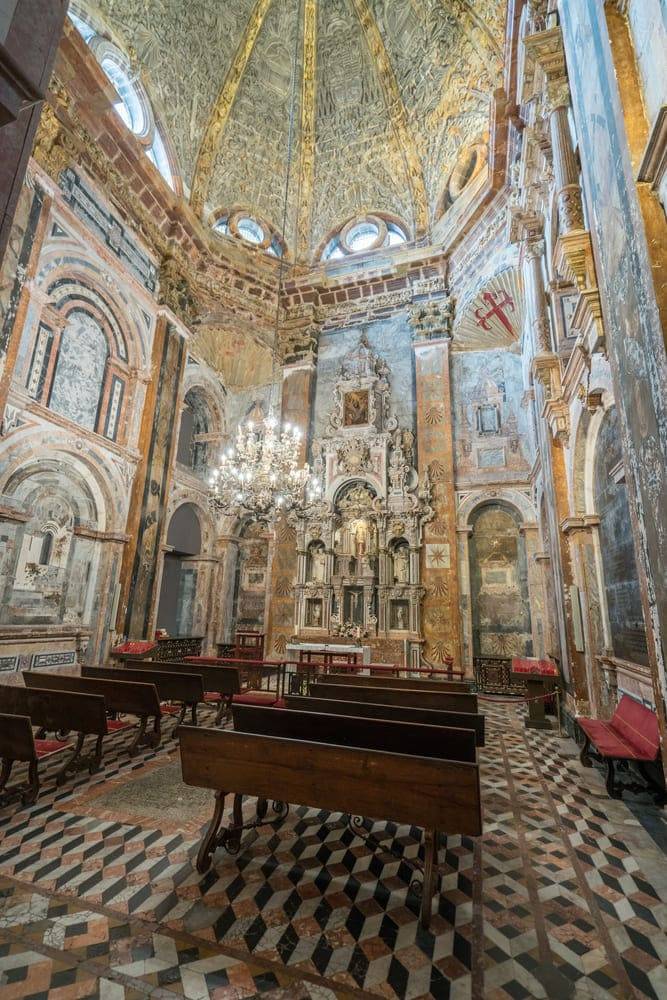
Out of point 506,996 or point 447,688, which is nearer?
point 506,996

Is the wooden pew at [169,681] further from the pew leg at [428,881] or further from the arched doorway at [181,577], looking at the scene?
the arched doorway at [181,577]

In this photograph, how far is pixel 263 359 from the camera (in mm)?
16234

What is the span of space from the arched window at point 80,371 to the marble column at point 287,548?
18.7 ft

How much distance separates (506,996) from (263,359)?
1623 centimetres

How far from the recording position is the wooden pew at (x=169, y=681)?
19.4 feet

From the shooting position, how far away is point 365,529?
42.0 feet

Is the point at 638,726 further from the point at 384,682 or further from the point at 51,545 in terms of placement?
the point at 51,545

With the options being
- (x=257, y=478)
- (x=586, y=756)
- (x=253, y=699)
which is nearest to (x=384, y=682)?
(x=253, y=699)

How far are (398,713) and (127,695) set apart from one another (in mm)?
3237

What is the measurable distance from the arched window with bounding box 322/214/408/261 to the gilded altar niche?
14.3 ft

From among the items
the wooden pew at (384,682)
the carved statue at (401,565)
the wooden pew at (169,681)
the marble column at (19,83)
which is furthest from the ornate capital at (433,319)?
the marble column at (19,83)

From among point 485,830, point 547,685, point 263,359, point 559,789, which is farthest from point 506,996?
point 263,359

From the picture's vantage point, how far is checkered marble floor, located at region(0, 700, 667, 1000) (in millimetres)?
2150

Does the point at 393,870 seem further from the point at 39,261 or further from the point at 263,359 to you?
the point at 263,359
